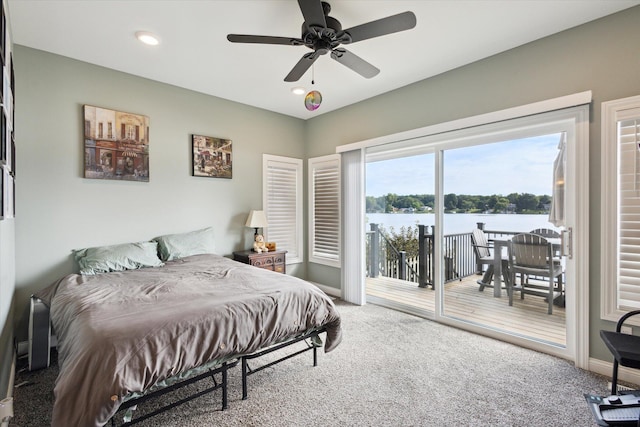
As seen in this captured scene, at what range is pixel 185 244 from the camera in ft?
11.9

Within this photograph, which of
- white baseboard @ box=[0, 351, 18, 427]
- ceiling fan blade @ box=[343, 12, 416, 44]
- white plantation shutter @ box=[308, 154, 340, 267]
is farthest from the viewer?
Answer: white plantation shutter @ box=[308, 154, 340, 267]

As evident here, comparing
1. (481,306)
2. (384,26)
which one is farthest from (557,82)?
(481,306)

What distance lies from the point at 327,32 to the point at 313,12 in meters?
0.25

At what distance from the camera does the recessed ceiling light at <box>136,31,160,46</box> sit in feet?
8.64

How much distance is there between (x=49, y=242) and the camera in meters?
2.93

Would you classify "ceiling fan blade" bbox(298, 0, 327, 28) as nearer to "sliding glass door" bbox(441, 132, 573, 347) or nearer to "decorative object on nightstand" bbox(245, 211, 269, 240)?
"sliding glass door" bbox(441, 132, 573, 347)

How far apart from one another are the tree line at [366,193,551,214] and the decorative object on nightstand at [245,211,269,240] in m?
1.59

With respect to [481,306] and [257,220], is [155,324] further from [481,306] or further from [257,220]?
[481,306]

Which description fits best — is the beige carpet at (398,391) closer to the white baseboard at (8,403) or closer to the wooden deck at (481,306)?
the white baseboard at (8,403)

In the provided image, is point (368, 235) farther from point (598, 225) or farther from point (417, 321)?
point (598, 225)

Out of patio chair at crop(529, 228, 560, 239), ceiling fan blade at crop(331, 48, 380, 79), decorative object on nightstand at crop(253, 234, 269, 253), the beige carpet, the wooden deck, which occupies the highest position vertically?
ceiling fan blade at crop(331, 48, 380, 79)

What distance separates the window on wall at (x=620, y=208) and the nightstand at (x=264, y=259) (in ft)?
11.6

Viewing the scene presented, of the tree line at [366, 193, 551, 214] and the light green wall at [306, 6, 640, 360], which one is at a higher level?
the light green wall at [306, 6, 640, 360]

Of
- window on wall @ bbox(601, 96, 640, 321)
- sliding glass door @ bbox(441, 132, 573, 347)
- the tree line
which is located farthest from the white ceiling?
the tree line
